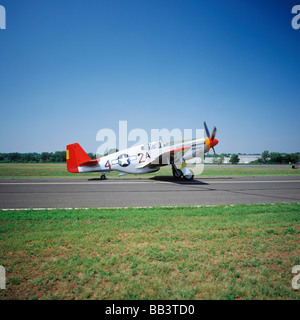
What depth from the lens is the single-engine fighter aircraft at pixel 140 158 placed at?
18.0m

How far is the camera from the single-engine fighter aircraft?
18000 millimetres

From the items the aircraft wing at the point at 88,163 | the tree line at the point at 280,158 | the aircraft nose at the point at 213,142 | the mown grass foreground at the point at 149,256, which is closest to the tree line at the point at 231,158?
the tree line at the point at 280,158

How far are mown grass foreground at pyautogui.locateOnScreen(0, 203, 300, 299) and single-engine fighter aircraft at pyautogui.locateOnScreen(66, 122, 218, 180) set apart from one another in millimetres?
11957

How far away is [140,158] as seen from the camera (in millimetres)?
18422

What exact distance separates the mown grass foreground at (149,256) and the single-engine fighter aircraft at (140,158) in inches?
471

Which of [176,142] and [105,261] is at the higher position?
[176,142]

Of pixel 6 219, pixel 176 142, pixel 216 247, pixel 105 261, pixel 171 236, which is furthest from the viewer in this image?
pixel 176 142

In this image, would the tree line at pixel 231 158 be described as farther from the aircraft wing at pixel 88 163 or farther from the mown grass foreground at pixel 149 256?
the mown grass foreground at pixel 149 256

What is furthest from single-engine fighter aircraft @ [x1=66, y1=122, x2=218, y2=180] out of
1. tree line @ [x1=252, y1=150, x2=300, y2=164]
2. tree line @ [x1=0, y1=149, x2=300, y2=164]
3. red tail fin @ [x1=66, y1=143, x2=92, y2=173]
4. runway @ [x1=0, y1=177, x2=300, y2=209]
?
tree line @ [x1=252, y1=150, x2=300, y2=164]

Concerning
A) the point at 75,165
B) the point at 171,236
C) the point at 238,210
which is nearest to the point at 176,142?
the point at 75,165
